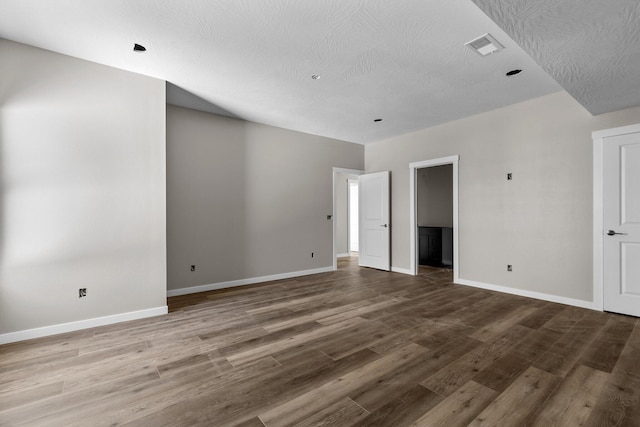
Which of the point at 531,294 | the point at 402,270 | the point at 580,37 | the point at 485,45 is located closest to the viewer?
the point at 580,37

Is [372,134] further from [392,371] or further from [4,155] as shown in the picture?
[4,155]

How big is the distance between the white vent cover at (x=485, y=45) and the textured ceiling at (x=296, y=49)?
0.05 metres

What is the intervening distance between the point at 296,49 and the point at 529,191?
12.4ft

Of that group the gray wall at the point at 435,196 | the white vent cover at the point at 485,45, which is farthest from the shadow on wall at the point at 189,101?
the gray wall at the point at 435,196

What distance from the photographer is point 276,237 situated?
5367 millimetres

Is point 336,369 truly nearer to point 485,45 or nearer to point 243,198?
point 485,45

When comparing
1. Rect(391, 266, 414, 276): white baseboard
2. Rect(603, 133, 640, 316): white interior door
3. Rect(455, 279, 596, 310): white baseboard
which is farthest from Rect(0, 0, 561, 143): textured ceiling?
Rect(391, 266, 414, 276): white baseboard

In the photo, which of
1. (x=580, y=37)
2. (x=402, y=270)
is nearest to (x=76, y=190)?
(x=580, y=37)

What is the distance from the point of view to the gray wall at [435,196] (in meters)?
7.16

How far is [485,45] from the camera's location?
269 centimetres

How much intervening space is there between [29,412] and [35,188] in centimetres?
213

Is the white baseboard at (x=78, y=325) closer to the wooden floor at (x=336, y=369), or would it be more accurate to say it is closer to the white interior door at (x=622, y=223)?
the wooden floor at (x=336, y=369)

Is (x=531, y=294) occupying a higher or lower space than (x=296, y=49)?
lower

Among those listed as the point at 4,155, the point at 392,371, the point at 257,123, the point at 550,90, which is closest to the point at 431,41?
the point at 550,90
